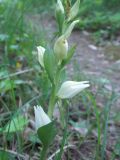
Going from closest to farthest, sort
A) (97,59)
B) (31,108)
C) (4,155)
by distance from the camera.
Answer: (4,155)
(31,108)
(97,59)

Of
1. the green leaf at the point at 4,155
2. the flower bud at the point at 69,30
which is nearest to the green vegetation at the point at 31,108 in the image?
the green leaf at the point at 4,155

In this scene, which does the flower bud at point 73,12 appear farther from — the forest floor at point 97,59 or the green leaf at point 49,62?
the forest floor at point 97,59

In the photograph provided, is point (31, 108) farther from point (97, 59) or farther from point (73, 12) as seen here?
point (97, 59)

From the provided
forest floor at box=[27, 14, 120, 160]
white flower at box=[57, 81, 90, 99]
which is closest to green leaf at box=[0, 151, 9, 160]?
white flower at box=[57, 81, 90, 99]

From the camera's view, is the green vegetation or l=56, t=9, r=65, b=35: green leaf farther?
the green vegetation

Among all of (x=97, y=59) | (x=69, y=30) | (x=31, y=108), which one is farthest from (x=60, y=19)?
(x=97, y=59)

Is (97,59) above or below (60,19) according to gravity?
below

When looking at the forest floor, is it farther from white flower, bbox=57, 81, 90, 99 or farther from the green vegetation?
white flower, bbox=57, 81, 90, 99
